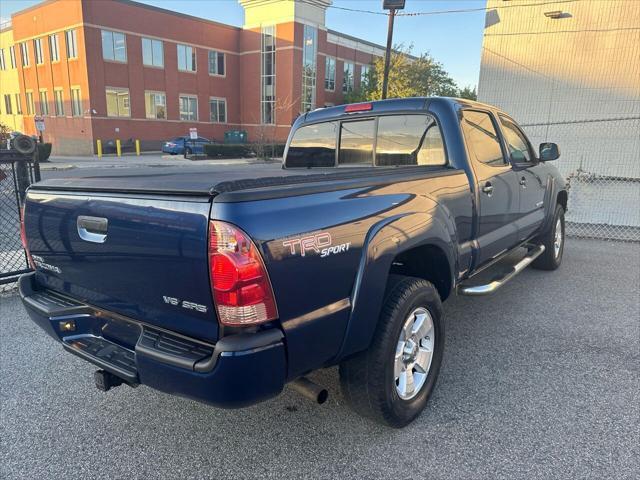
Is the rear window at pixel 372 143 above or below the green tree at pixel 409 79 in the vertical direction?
below

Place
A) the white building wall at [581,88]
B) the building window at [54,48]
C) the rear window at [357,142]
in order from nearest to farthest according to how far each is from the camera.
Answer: the rear window at [357,142], the white building wall at [581,88], the building window at [54,48]

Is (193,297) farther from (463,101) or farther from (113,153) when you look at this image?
(113,153)

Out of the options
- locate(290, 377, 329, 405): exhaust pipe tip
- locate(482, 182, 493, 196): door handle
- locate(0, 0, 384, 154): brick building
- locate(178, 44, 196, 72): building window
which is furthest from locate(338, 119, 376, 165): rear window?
locate(178, 44, 196, 72): building window

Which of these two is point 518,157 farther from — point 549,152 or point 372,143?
point 372,143

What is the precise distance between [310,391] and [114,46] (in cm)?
3708

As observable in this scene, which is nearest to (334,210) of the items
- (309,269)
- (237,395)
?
(309,269)

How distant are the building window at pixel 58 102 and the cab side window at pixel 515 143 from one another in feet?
124

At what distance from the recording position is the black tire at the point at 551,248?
18.9 ft

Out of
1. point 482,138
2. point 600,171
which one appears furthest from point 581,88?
point 482,138

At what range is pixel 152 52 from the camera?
116ft

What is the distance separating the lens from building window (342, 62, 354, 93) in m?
47.1

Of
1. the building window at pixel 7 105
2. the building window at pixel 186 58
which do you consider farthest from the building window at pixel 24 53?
the building window at pixel 186 58

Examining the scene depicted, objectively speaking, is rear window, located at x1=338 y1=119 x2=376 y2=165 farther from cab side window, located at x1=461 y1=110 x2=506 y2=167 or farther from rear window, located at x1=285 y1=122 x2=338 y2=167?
cab side window, located at x1=461 y1=110 x2=506 y2=167

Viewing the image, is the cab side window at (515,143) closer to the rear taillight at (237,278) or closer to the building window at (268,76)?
the rear taillight at (237,278)
